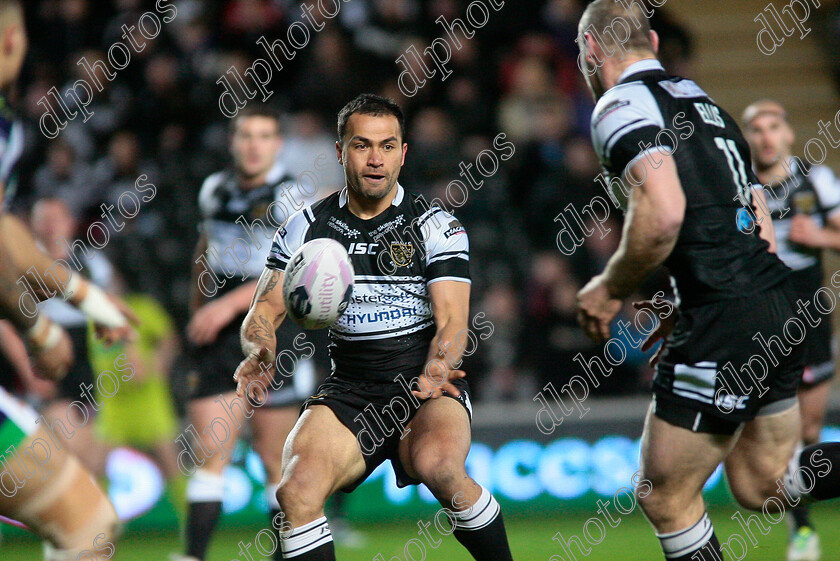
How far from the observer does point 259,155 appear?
5.84 meters

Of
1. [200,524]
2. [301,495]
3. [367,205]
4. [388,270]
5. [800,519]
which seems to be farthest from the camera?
[800,519]

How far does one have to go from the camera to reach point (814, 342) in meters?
6.11

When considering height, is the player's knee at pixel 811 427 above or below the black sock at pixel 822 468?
below

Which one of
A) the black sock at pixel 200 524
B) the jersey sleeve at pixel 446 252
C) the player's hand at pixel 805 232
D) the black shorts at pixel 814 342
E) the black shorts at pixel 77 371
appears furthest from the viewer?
the black shorts at pixel 77 371

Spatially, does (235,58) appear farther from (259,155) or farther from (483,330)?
(259,155)

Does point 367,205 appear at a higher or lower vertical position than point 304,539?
higher

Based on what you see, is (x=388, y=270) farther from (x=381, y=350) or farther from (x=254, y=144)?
(x=254, y=144)

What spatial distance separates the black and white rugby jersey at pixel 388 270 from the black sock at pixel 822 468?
64.2 inches

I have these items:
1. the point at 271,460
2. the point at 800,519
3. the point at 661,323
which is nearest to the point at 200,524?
the point at 271,460

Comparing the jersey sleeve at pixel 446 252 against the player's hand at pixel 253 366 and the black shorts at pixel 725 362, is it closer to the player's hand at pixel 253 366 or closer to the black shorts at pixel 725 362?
the player's hand at pixel 253 366

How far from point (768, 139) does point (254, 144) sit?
3.34 meters

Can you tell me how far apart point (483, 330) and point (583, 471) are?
61.5 inches

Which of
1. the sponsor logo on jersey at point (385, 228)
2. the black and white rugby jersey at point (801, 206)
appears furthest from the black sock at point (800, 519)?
the sponsor logo on jersey at point (385, 228)

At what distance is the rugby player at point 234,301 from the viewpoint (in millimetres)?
5488
